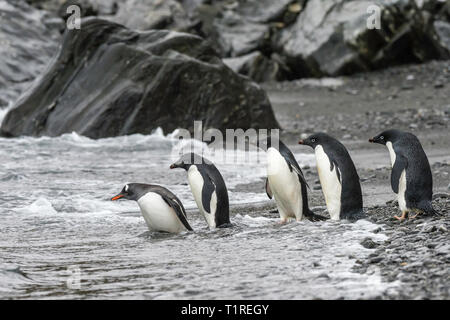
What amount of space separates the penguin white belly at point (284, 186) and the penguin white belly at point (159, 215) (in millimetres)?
840

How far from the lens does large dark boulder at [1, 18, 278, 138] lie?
13109mm

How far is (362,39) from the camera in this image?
17562mm

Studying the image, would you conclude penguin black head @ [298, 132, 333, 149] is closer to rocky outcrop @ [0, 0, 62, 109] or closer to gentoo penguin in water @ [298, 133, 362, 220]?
gentoo penguin in water @ [298, 133, 362, 220]

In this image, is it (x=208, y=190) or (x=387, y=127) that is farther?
(x=387, y=127)

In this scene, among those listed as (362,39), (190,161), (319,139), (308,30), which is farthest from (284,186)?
(308,30)

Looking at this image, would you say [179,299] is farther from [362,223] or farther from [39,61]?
[39,61]

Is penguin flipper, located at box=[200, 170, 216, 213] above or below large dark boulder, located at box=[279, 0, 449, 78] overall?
below

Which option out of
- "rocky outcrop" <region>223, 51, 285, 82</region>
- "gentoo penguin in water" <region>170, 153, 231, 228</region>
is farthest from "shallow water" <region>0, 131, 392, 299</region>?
"rocky outcrop" <region>223, 51, 285, 82</region>

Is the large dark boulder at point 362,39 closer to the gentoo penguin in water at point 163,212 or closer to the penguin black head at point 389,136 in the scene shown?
the penguin black head at point 389,136

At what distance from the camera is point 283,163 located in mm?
6824

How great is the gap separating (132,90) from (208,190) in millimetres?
6681

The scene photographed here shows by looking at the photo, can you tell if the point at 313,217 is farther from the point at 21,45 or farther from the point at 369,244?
the point at 21,45

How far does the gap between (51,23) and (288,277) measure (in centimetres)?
1875
